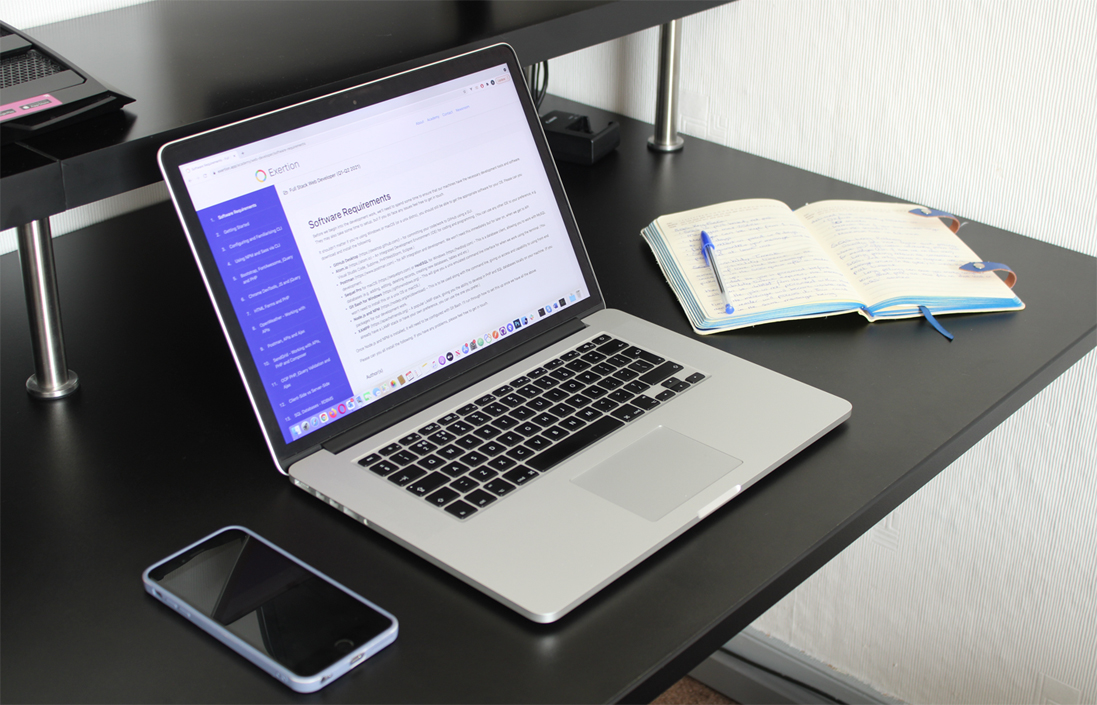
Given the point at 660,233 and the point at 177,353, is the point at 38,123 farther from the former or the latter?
the point at 660,233

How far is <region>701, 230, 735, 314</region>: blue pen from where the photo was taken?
0.88 meters

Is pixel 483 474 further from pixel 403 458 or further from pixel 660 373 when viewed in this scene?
pixel 660 373

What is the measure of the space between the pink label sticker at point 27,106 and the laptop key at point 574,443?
15.9 inches

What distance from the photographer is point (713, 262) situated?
3.06ft

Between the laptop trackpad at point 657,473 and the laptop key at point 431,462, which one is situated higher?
the laptop key at point 431,462

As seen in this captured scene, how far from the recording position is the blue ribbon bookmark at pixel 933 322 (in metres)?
0.88

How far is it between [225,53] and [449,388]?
38cm

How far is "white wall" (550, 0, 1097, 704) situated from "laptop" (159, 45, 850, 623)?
1.55 feet

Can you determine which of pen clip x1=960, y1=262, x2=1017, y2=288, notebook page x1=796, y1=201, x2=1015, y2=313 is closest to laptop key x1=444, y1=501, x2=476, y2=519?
notebook page x1=796, y1=201, x2=1015, y2=313

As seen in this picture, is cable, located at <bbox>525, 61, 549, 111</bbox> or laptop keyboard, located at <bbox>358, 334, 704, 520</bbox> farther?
cable, located at <bbox>525, 61, 549, 111</bbox>

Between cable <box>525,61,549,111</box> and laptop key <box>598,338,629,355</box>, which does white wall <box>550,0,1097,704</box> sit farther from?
laptop key <box>598,338,629,355</box>

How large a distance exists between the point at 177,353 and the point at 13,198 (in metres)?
0.25

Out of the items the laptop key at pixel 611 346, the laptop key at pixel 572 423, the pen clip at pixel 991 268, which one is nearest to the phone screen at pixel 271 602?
the laptop key at pixel 572 423

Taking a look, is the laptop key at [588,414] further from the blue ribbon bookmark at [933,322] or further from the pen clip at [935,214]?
the pen clip at [935,214]
